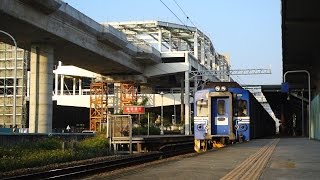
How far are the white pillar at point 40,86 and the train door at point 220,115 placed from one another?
25.1 metres

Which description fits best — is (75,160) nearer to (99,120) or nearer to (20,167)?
(20,167)

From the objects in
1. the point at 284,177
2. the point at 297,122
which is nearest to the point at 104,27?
the point at 284,177

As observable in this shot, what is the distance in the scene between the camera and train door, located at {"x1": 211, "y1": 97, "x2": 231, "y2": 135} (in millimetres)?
25391

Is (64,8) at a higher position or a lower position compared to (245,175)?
higher

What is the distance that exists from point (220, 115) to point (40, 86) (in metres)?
26.1

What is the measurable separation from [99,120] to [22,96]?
50.4 ft

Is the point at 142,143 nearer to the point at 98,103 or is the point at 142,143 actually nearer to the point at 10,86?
the point at 98,103

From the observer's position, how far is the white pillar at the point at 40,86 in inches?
1837

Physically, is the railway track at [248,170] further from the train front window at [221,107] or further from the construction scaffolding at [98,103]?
the construction scaffolding at [98,103]

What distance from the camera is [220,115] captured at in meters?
25.4

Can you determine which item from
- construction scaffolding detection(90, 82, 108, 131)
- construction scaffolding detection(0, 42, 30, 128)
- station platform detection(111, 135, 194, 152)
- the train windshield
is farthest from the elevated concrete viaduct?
construction scaffolding detection(0, 42, 30, 128)

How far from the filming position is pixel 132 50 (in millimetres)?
67000

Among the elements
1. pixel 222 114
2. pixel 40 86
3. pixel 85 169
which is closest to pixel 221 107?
pixel 222 114

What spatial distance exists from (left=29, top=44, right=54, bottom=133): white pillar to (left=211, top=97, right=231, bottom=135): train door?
82.5 ft
